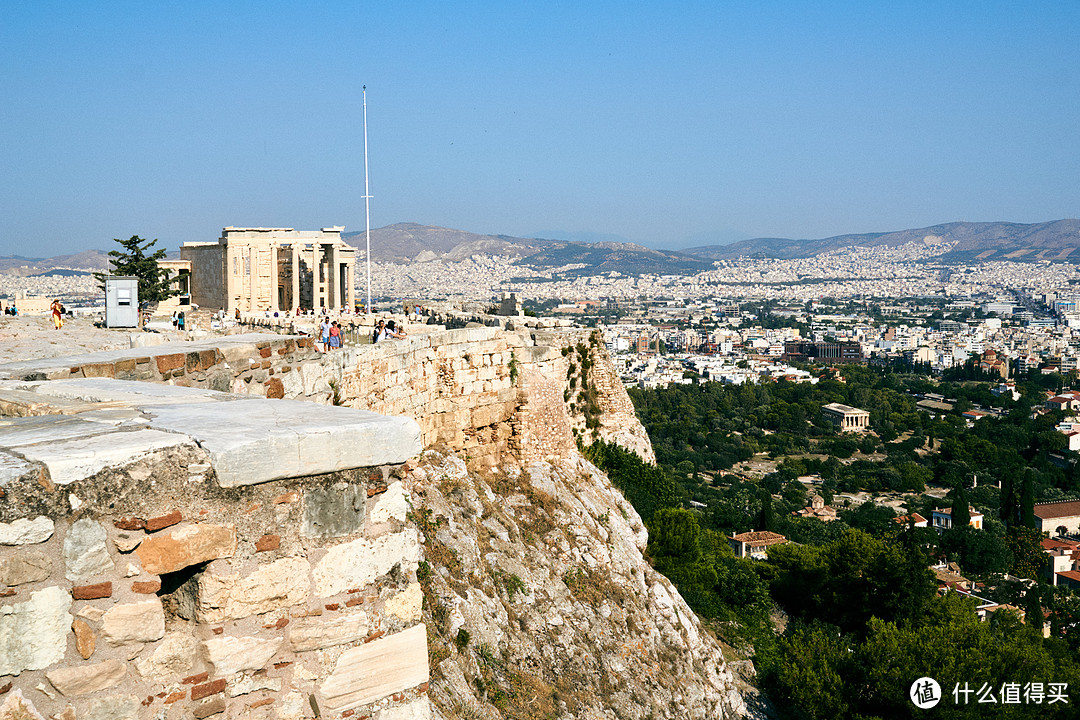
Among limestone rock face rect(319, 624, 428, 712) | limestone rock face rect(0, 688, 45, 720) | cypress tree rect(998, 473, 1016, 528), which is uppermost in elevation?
limestone rock face rect(0, 688, 45, 720)

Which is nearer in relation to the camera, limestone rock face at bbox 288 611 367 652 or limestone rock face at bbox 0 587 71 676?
limestone rock face at bbox 0 587 71 676

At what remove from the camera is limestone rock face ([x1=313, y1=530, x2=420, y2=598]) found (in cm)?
255

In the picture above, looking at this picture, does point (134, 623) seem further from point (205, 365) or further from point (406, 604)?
point (205, 365)

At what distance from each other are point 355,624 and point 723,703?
8.71 meters

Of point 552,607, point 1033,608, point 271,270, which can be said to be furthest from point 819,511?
point 552,607

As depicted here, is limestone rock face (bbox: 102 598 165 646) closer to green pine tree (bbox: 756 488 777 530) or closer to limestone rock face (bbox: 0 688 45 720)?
limestone rock face (bbox: 0 688 45 720)

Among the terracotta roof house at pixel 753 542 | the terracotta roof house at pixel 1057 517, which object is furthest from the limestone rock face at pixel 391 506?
the terracotta roof house at pixel 1057 517

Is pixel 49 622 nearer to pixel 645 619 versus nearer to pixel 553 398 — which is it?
pixel 645 619

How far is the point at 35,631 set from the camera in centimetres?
213

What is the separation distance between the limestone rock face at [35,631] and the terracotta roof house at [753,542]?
2812 cm

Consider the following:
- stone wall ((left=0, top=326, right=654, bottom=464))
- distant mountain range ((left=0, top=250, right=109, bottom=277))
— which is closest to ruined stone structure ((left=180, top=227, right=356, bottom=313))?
stone wall ((left=0, top=326, right=654, bottom=464))

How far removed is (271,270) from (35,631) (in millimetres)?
22913
